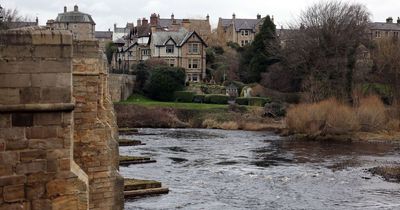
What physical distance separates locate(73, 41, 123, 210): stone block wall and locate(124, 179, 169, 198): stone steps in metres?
11.9

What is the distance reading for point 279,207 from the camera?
2659cm

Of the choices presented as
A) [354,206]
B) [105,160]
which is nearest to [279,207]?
[354,206]

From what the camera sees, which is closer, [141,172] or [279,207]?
[279,207]

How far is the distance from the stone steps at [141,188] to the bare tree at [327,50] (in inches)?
1518

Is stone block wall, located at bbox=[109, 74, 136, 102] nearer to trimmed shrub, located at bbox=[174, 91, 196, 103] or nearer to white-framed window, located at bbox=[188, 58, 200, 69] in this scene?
trimmed shrub, located at bbox=[174, 91, 196, 103]

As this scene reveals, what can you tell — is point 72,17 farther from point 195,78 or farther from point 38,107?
point 38,107

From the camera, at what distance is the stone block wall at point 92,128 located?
47.8 ft

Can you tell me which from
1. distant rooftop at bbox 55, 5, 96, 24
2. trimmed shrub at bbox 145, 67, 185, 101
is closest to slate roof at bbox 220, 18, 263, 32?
distant rooftop at bbox 55, 5, 96, 24

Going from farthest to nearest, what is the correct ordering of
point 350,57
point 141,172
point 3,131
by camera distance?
point 350,57, point 141,172, point 3,131

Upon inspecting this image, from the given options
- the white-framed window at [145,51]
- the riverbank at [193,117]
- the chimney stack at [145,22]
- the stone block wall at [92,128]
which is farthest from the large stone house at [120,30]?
the stone block wall at [92,128]

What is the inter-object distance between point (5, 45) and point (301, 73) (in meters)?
65.2

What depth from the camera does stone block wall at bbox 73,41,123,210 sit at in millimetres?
14578

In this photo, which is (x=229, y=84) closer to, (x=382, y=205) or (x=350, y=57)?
(x=350, y=57)

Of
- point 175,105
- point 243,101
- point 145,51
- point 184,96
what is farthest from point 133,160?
point 145,51
